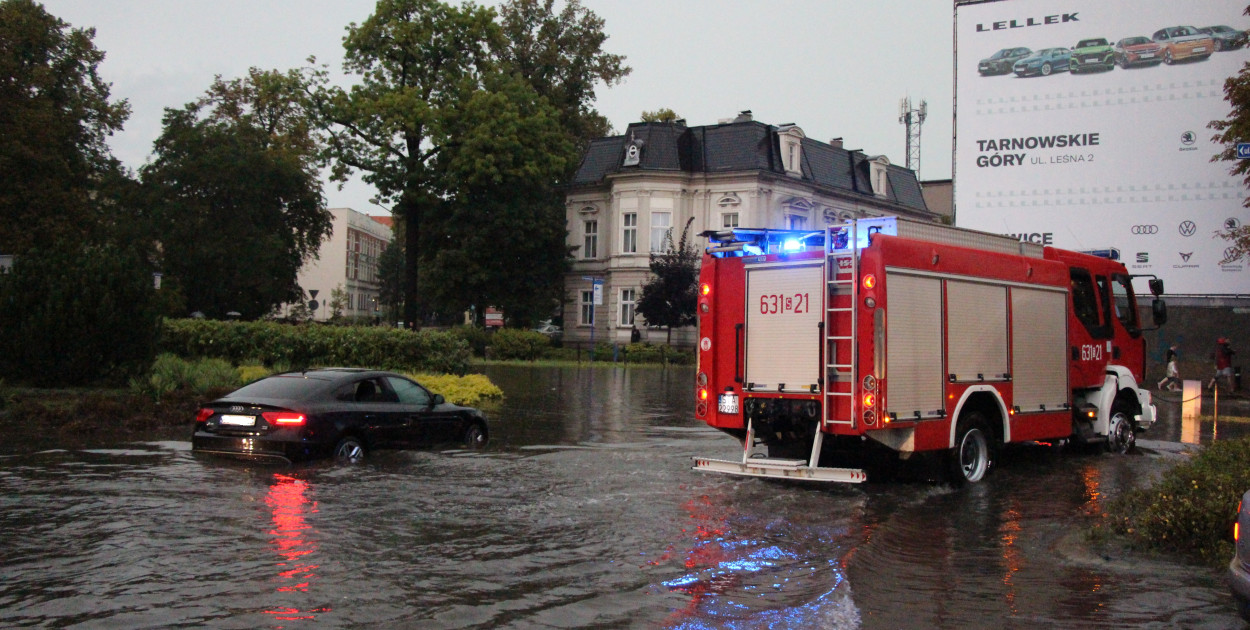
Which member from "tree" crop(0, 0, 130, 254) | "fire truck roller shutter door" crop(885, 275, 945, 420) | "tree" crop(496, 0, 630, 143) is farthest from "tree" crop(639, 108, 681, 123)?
"fire truck roller shutter door" crop(885, 275, 945, 420)

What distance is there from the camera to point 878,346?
10320mm

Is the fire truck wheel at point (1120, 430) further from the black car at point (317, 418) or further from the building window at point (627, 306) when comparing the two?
the building window at point (627, 306)

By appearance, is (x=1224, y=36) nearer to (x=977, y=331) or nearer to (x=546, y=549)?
(x=977, y=331)

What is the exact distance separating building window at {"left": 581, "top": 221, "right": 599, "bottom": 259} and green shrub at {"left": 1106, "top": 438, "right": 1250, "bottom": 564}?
48.2 m

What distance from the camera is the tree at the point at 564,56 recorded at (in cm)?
5988

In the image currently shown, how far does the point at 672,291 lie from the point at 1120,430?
110 ft

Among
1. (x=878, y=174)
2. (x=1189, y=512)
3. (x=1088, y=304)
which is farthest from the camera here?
(x=878, y=174)

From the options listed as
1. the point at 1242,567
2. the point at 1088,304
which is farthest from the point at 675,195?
the point at 1242,567

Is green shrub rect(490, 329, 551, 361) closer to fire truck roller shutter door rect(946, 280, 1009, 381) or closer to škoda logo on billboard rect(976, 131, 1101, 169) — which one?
škoda logo on billboard rect(976, 131, 1101, 169)

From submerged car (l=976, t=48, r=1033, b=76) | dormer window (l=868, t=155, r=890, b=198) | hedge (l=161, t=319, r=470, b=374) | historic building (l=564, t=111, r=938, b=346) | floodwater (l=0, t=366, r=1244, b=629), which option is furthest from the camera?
dormer window (l=868, t=155, r=890, b=198)

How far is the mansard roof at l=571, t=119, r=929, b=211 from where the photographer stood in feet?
172

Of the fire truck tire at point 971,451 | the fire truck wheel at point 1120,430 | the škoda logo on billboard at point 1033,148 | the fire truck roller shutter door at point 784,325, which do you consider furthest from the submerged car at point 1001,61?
the fire truck roller shutter door at point 784,325

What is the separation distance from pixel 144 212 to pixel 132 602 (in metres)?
49.9

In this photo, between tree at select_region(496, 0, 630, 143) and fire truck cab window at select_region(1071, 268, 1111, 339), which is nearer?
fire truck cab window at select_region(1071, 268, 1111, 339)
